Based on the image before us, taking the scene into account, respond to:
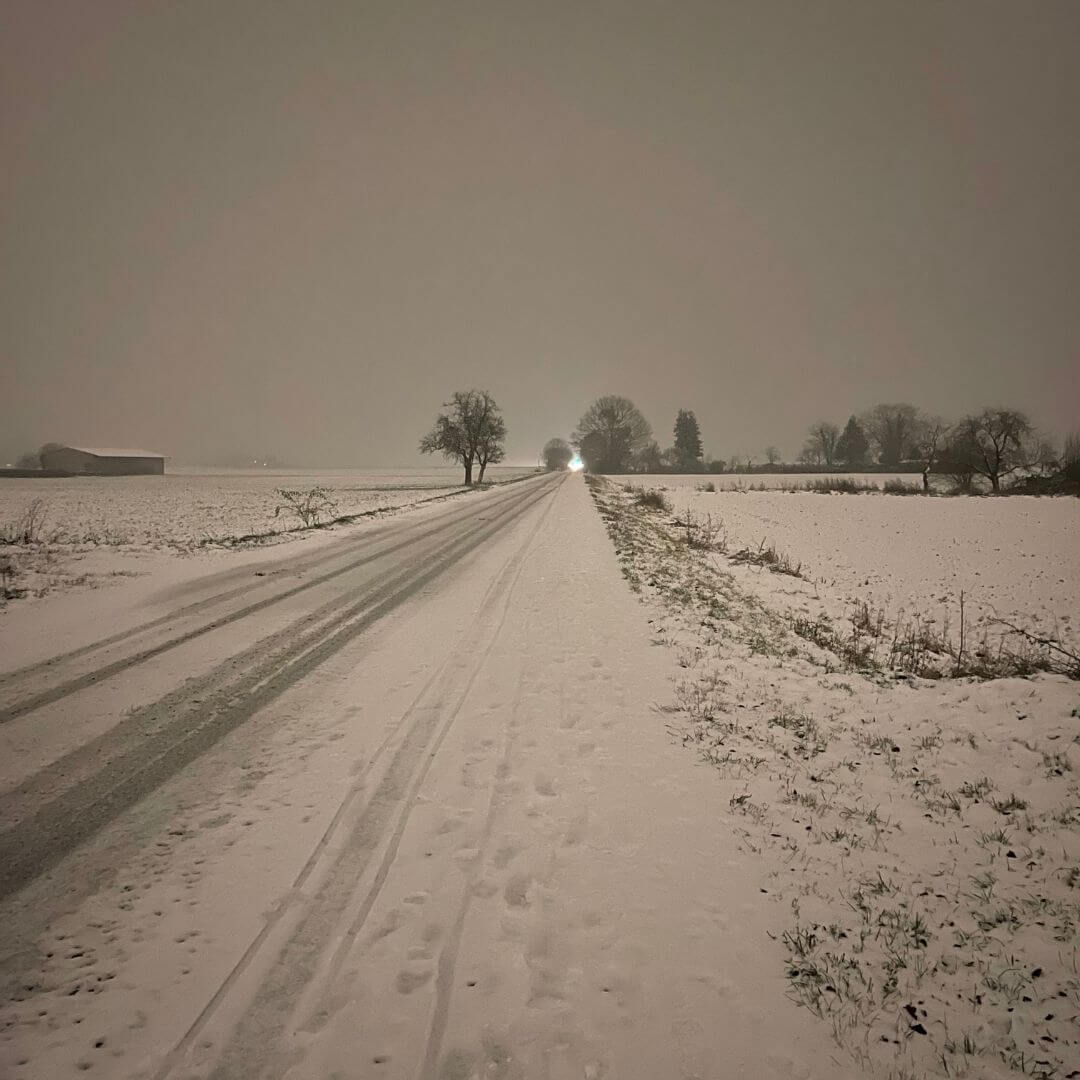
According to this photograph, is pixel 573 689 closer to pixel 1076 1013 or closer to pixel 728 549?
pixel 1076 1013

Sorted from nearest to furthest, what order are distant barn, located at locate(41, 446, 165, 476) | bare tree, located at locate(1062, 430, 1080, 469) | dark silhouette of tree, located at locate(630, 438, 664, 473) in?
bare tree, located at locate(1062, 430, 1080, 469) → distant barn, located at locate(41, 446, 165, 476) → dark silhouette of tree, located at locate(630, 438, 664, 473)

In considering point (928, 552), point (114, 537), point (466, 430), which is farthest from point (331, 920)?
point (466, 430)

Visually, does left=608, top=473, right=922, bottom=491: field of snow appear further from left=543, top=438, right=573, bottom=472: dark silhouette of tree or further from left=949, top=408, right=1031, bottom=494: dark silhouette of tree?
left=543, top=438, right=573, bottom=472: dark silhouette of tree

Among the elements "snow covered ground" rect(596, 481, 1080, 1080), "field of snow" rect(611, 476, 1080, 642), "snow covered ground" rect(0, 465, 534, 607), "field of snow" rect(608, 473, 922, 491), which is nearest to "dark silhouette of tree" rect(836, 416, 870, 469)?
"field of snow" rect(608, 473, 922, 491)

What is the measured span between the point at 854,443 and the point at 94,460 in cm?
13858

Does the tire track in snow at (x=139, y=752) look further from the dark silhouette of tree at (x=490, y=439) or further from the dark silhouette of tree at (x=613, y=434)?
the dark silhouette of tree at (x=613, y=434)

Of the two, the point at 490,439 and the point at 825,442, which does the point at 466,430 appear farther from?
the point at 825,442

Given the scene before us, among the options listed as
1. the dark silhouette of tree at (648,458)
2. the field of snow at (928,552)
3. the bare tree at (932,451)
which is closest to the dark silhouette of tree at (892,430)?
the bare tree at (932,451)

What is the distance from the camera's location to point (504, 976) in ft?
9.50

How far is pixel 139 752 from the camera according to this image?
483 centimetres

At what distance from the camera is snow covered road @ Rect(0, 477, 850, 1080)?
8.42ft

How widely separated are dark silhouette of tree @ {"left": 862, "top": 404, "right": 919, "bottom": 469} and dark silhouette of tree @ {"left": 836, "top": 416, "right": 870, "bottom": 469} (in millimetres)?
2248

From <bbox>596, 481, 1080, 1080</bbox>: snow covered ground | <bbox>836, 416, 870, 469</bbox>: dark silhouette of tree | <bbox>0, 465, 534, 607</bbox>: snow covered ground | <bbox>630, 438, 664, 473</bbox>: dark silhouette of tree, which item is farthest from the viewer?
<bbox>630, 438, 664, 473</bbox>: dark silhouette of tree

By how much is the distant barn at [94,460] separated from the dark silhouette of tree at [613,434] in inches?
3353
